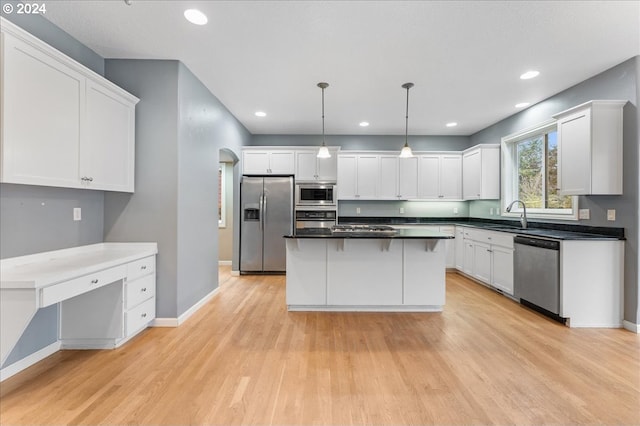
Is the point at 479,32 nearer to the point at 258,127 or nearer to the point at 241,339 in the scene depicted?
the point at 241,339

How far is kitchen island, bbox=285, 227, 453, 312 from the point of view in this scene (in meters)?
3.45

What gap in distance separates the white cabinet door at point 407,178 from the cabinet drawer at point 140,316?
4680 millimetres

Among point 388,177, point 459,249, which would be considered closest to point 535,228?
point 459,249

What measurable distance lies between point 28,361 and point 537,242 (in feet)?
16.6

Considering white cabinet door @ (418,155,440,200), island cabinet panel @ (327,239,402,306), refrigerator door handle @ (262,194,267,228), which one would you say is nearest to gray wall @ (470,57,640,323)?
island cabinet panel @ (327,239,402,306)

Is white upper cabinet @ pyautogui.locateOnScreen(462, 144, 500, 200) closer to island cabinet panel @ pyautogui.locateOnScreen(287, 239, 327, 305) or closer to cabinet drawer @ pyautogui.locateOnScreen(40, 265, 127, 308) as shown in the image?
island cabinet panel @ pyautogui.locateOnScreen(287, 239, 327, 305)

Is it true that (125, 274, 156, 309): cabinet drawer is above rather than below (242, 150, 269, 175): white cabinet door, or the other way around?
below

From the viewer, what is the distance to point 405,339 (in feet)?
8.96

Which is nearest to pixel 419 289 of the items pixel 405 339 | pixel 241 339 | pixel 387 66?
pixel 405 339

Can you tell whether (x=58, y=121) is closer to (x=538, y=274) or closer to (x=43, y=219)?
(x=43, y=219)

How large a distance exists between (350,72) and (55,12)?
2.65 metres

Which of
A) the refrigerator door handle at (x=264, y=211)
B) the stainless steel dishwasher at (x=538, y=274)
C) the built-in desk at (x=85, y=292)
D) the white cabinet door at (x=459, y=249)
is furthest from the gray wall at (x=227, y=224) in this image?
the stainless steel dishwasher at (x=538, y=274)

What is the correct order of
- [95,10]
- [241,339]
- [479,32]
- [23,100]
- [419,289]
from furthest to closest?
[419,289], [241,339], [479,32], [95,10], [23,100]

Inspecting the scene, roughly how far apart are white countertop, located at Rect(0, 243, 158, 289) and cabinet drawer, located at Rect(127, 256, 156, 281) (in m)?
0.05
